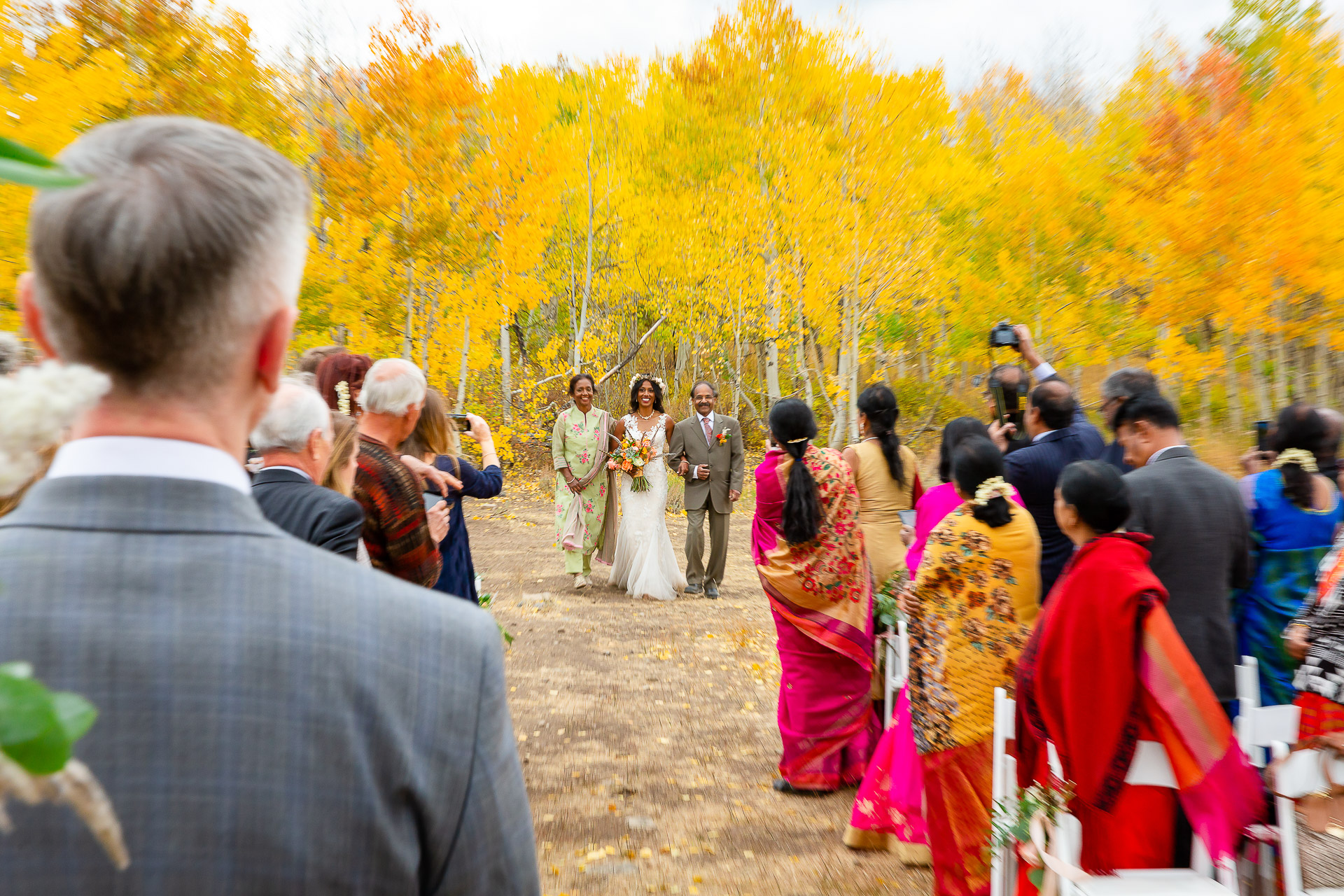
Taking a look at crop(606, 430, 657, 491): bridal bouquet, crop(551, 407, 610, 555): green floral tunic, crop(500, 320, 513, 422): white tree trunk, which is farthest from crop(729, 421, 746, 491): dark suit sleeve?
crop(500, 320, 513, 422): white tree trunk

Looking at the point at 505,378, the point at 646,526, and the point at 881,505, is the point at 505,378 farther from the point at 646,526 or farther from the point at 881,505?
the point at 881,505

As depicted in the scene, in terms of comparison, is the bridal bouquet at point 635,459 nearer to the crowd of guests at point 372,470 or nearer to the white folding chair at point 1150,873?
the crowd of guests at point 372,470

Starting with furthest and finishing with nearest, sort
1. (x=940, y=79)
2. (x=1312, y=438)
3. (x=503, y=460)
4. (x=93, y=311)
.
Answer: (x=503, y=460) → (x=940, y=79) → (x=1312, y=438) → (x=93, y=311)

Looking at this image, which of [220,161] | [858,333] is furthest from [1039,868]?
[858,333]

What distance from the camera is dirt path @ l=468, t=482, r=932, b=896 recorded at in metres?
3.71

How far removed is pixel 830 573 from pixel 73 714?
419cm

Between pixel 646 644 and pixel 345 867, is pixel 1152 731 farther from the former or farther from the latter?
pixel 646 644

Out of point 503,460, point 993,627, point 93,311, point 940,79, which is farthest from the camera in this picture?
point 503,460

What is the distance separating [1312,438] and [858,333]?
1256cm

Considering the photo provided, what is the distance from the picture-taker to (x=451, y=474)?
4.12 metres

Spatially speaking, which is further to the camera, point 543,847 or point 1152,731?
point 543,847

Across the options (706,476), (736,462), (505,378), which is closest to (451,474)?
(706,476)

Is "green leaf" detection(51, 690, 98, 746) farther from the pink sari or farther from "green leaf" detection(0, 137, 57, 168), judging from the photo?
the pink sari

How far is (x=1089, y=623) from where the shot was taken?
2701 millimetres
